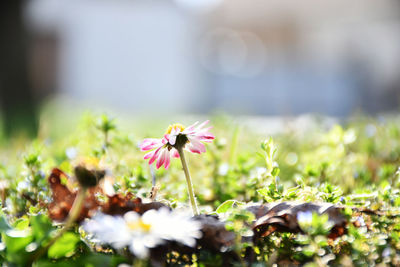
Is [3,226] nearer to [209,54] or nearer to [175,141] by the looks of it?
[175,141]

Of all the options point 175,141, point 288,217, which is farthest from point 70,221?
point 288,217

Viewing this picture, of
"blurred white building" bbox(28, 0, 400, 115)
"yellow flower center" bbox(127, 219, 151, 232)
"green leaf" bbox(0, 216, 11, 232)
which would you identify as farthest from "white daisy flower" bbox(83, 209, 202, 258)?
"blurred white building" bbox(28, 0, 400, 115)

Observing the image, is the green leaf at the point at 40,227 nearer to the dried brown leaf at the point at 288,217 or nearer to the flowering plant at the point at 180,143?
the flowering plant at the point at 180,143

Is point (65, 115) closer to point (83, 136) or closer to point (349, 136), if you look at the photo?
point (83, 136)

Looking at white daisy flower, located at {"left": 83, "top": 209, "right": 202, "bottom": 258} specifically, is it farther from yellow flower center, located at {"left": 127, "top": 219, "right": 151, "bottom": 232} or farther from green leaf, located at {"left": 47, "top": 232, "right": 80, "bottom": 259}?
green leaf, located at {"left": 47, "top": 232, "right": 80, "bottom": 259}

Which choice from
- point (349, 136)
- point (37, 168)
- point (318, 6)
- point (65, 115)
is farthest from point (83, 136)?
point (318, 6)
